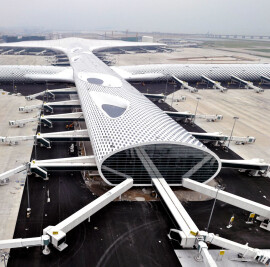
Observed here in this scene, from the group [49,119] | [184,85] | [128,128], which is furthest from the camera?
[184,85]

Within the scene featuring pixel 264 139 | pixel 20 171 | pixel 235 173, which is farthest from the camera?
pixel 264 139

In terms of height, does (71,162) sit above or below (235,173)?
above

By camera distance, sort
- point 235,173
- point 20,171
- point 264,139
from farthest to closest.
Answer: point 264,139, point 235,173, point 20,171

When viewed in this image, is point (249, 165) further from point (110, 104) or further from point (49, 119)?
point (49, 119)

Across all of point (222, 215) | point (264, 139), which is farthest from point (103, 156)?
point (264, 139)

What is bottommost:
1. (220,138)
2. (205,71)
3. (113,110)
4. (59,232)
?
(220,138)

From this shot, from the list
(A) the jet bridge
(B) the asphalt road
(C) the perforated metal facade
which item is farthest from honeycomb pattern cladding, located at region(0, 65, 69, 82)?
(A) the jet bridge

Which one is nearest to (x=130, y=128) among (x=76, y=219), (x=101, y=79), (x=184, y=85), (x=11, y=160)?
(x=76, y=219)

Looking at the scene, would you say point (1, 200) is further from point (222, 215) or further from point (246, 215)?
point (246, 215)
